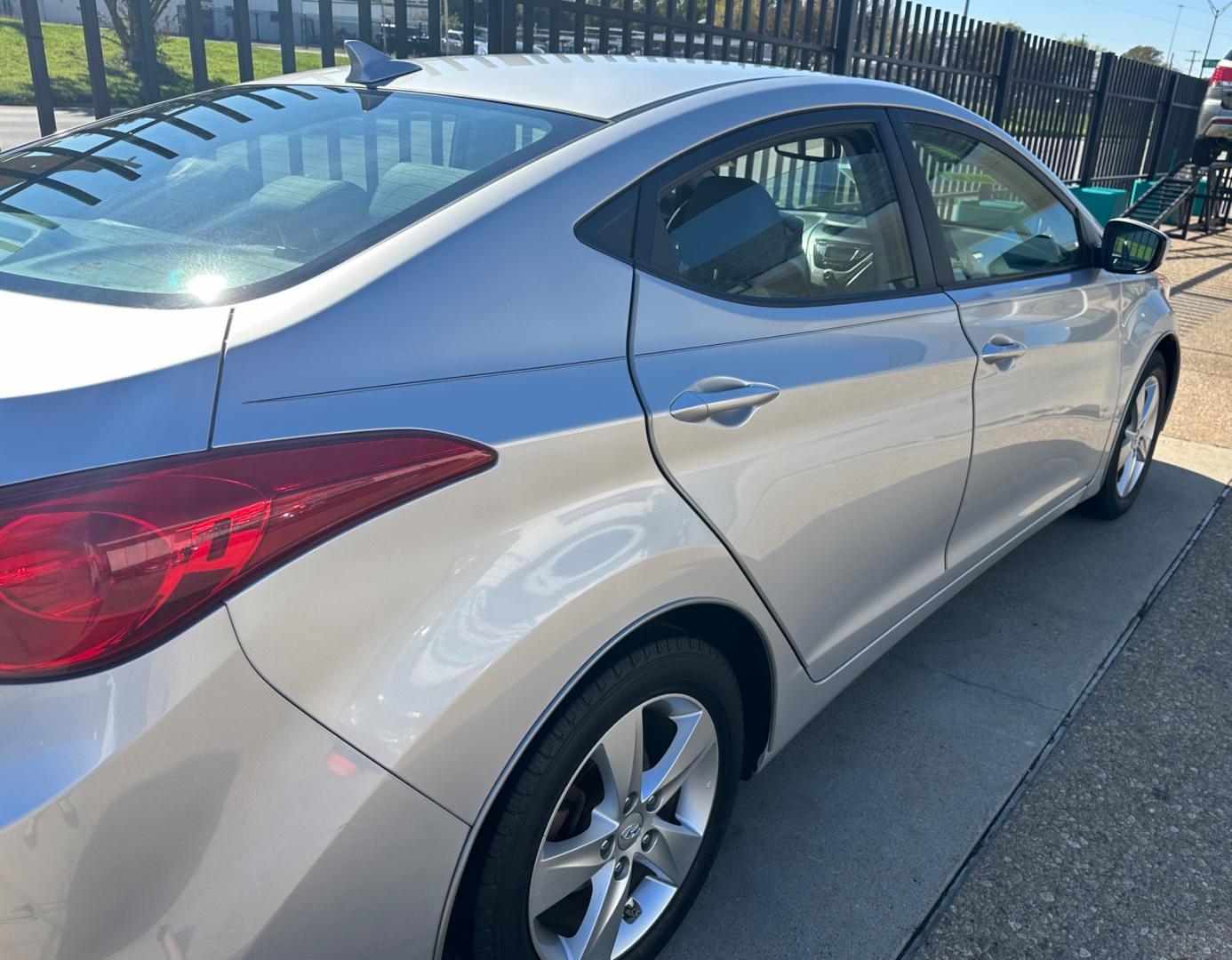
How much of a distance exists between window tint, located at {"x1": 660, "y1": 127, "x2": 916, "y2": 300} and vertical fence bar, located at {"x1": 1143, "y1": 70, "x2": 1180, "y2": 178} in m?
16.0

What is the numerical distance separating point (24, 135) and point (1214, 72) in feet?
51.1

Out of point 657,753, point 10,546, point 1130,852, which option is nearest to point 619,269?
point 657,753

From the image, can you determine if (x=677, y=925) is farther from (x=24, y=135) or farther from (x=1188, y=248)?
(x=1188, y=248)

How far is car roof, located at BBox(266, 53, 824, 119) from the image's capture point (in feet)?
7.04

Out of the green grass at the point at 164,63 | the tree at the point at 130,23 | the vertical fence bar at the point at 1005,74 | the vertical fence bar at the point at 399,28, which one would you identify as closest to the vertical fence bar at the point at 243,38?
the green grass at the point at 164,63

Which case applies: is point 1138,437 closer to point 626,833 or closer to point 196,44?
point 626,833

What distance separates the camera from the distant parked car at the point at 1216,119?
14164 mm

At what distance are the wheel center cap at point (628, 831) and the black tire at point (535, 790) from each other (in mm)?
243

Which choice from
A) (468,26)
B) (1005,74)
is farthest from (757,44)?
(1005,74)

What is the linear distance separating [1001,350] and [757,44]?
4780 mm

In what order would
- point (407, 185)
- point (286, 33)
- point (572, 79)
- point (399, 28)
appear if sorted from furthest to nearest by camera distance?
1. point (399, 28)
2. point (286, 33)
3. point (572, 79)
4. point (407, 185)

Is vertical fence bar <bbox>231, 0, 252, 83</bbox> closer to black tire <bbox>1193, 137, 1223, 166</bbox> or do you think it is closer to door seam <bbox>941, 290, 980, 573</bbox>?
door seam <bbox>941, 290, 980, 573</bbox>

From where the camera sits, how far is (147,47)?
14.4 ft

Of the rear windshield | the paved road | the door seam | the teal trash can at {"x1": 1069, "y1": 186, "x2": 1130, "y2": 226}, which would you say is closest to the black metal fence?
the teal trash can at {"x1": 1069, "y1": 186, "x2": 1130, "y2": 226}
